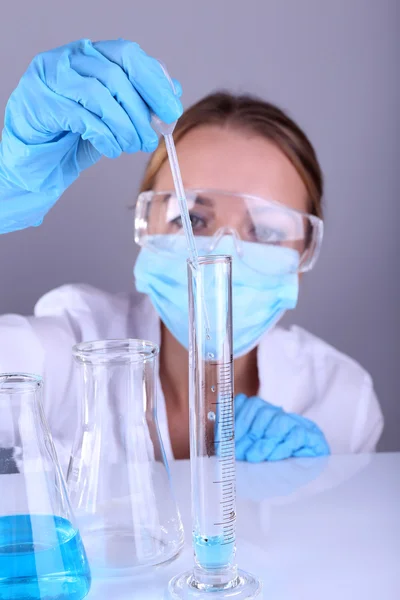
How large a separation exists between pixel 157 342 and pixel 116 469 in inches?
44.6

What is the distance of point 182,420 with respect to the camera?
1984 millimetres

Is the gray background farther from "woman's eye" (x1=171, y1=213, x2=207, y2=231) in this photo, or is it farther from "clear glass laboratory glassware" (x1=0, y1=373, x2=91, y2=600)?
"clear glass laboratory glassware" (x1=0, y1=373, x2=91, y2=600)

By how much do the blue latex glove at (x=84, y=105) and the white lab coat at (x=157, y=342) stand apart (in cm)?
57

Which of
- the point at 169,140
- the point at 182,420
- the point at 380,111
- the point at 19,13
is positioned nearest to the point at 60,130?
the point at 169,140

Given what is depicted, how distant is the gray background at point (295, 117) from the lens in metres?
2.59

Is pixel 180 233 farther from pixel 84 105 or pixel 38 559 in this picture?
pixel 38 559

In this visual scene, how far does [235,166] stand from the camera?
1.89m

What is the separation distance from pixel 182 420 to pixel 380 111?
1.41 meters

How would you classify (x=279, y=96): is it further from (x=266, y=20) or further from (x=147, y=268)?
(x=147, y=268)

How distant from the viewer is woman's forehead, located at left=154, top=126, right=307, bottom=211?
1.88m

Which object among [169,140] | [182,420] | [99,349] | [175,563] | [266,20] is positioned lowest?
[182,420]

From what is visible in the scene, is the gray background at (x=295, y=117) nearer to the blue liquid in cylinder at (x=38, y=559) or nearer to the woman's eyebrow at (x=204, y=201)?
the woman's eyebrow at (x=204, y=201)

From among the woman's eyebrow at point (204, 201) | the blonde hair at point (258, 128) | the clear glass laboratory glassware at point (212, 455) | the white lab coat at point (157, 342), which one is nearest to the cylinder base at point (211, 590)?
the clear glass laboratory glassware at point (212, 455)

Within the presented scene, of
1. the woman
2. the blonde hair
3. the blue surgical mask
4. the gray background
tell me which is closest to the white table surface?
the woman
